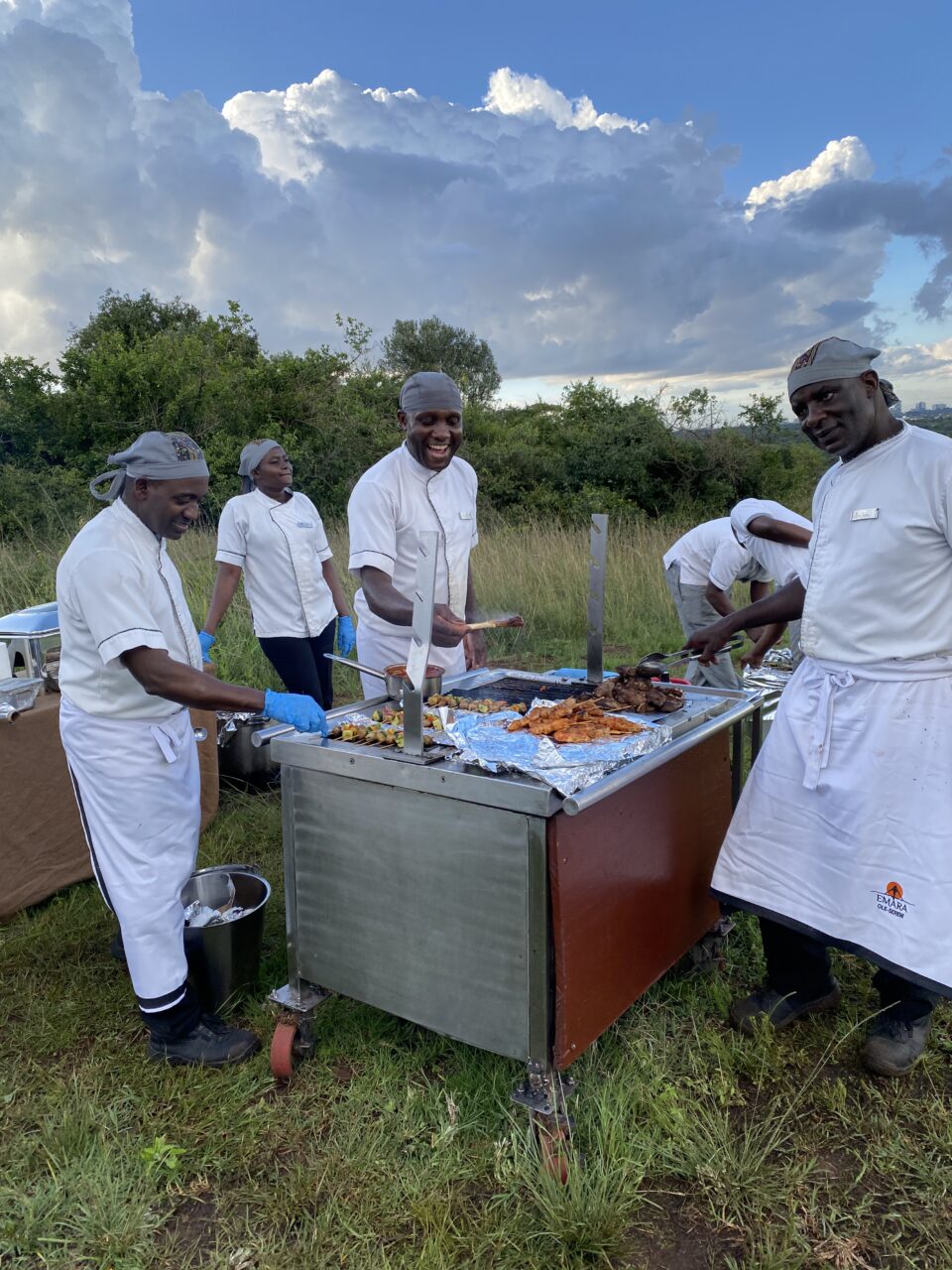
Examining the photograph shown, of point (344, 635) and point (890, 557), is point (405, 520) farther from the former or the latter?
point (344, 635)

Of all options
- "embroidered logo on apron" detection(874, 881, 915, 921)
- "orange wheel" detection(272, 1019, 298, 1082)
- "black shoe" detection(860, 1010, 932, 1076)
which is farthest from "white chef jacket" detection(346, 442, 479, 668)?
"black shoe" detection(860, 1010, 932, 1076)

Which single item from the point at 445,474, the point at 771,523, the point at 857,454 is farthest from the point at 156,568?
the point at 771,523

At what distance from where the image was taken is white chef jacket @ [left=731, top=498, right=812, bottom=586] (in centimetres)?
456

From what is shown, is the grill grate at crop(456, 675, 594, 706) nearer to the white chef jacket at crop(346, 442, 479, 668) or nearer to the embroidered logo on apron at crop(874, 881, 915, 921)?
the white chef jacket at crop(346, 442, 479, 668)

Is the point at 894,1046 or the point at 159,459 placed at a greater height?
the point at 159,459

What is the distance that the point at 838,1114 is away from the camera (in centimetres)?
235

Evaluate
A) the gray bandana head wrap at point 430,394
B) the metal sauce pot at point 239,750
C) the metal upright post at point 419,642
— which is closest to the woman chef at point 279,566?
the metal sauce pot at point 239,750

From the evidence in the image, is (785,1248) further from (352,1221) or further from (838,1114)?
(352,1221)

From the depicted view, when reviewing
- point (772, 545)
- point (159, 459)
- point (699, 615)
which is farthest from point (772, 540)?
point (159, 459)

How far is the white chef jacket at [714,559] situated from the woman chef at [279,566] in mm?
2194

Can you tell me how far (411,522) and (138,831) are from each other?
1424mm

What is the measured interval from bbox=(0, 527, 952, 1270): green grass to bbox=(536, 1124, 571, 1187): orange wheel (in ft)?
0.15

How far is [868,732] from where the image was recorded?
7.82ft

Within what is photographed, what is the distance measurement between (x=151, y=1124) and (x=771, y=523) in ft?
12.3
